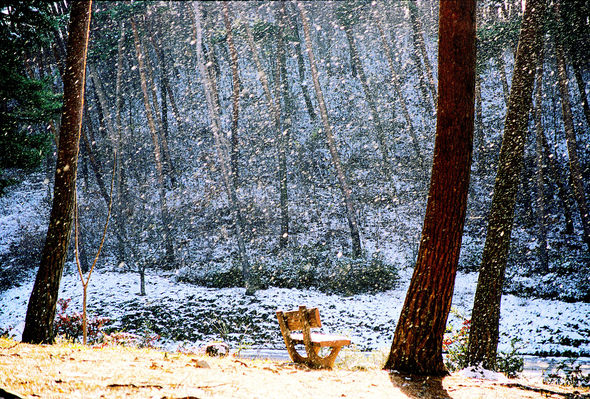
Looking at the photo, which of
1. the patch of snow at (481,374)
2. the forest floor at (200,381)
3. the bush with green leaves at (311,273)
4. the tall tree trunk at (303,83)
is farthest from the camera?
the tall tree trunk at (303,83)

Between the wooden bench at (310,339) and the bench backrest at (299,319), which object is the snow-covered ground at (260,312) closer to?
the wooden bench at (310,339)

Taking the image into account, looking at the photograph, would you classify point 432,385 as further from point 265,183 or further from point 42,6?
point 265,183

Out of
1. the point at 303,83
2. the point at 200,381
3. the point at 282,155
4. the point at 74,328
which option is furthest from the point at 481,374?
the point at 303,83

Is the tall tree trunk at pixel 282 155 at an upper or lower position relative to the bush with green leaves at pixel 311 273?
upper

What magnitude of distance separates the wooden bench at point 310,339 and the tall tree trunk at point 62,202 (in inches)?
156

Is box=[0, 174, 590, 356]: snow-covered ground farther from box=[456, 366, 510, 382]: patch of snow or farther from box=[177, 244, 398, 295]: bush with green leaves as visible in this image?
box=[456, 366, 510, 382]: patch of snow

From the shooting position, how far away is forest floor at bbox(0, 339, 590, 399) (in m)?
2.93

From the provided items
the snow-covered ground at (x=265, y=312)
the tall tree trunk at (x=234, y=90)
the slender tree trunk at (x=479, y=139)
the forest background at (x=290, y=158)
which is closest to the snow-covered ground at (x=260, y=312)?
the snow-covered ground at (x=265, y=312)

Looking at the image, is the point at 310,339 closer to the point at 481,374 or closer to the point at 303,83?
the point at 481,374

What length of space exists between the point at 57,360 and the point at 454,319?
11158mm

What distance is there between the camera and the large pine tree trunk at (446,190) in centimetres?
438

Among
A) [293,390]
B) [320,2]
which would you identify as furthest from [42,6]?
[320,2]

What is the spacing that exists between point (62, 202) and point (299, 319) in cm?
457

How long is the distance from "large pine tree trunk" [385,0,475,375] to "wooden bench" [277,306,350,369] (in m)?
0.95
